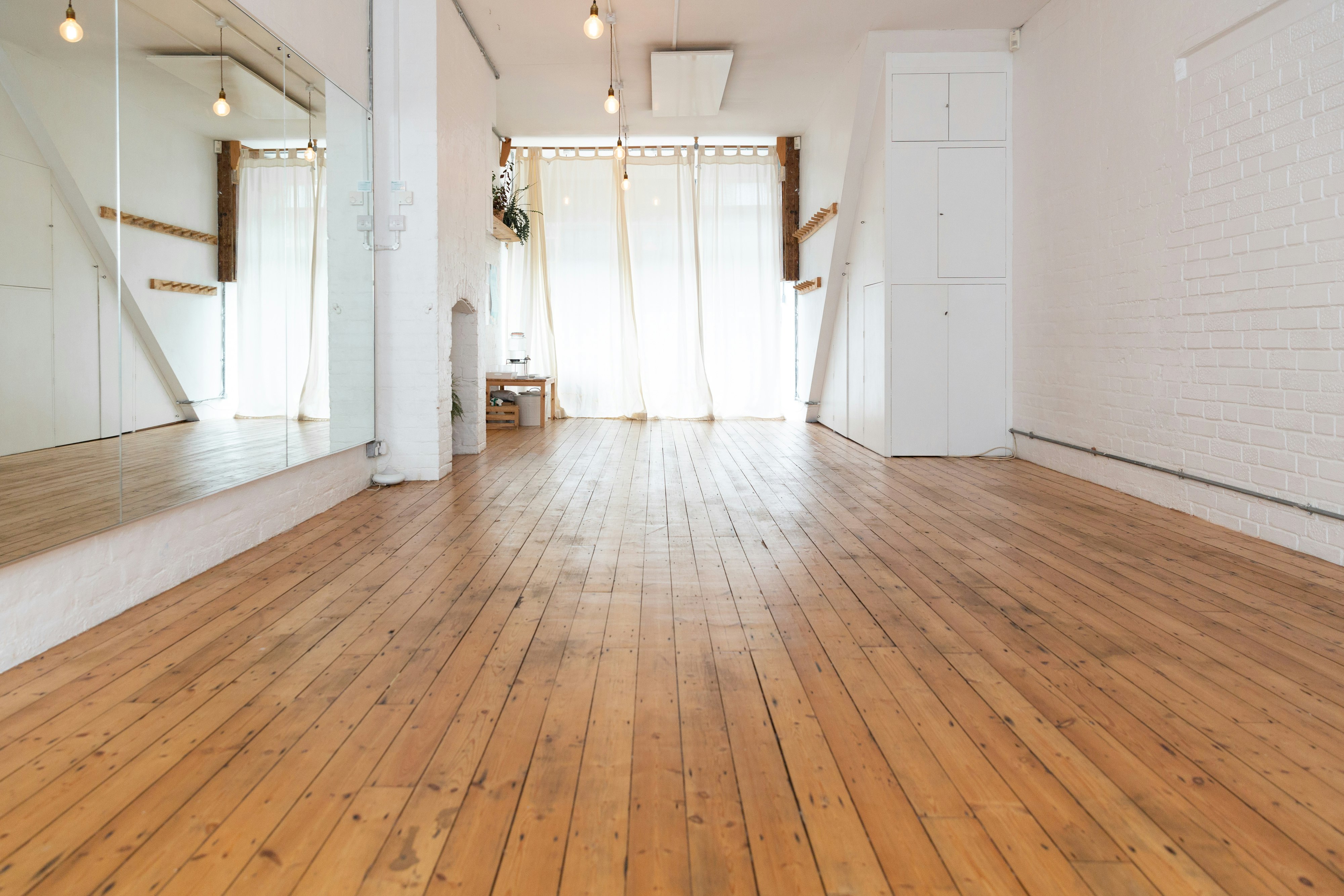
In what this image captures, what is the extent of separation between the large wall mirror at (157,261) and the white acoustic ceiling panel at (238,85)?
12 millimetres

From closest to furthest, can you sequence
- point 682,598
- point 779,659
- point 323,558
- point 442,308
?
1. point 779,659
2. point 682,598
3. point 323,558
4. point 442,308

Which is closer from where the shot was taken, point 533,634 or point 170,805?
→ point 170,805

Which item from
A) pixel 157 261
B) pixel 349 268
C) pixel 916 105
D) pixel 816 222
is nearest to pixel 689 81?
pixel 816 222

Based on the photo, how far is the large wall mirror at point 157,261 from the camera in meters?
2.65

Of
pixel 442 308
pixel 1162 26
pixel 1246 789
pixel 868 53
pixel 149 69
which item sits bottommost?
pixel 1246 789

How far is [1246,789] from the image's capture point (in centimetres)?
186

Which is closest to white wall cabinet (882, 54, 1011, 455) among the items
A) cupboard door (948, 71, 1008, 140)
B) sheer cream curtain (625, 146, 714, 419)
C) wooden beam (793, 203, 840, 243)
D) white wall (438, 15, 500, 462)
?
cupboard door (948, 71, 1008, 140)

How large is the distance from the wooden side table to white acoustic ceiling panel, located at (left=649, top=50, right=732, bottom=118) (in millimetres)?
3194

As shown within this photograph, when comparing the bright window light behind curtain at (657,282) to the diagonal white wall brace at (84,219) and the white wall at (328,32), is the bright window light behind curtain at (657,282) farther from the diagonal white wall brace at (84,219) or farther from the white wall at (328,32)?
the diagonal white wall brace at (84,219)

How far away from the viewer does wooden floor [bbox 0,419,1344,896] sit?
1597 mm

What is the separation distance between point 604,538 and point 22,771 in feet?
Result: 8.70

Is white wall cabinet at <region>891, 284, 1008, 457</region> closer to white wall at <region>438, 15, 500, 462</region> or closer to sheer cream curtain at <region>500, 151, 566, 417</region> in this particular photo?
white wall at <region>438, 15, 500, 462</region>

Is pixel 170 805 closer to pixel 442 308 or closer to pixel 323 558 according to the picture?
pixel 323 558

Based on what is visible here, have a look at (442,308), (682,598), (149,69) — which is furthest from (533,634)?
(442,308)
